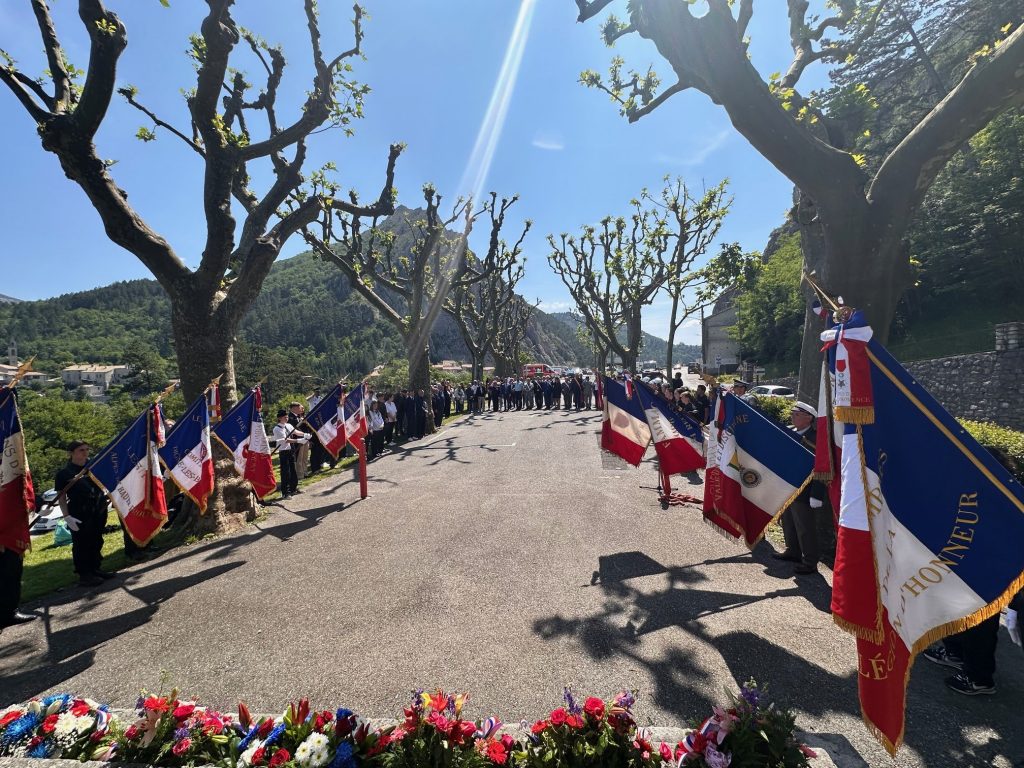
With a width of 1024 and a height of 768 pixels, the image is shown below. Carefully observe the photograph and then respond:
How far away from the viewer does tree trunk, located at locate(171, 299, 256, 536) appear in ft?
25.3

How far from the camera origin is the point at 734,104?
21.0 feet

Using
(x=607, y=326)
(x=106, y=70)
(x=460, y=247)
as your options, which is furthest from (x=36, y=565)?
(x=607, y=326)

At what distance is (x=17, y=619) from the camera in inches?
202

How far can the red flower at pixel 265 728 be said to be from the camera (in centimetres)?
292

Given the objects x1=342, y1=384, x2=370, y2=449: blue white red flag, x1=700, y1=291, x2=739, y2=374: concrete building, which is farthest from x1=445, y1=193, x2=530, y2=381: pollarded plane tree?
x1=700, y1=291, x2=739, y2=374: concrete building

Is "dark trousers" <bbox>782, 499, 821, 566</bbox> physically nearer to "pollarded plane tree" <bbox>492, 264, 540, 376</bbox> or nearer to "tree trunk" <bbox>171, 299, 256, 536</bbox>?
"tree trunk" <bbox>171, 299, 256, 536</bbox>

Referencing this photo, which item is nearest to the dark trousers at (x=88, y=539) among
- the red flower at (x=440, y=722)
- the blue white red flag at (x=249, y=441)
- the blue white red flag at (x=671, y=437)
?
the blue white red flag at (x=249, y=441)

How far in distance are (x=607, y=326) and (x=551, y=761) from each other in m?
28.4

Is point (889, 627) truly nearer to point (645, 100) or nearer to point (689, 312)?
point (645, 100)

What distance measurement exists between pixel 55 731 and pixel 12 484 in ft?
12.1

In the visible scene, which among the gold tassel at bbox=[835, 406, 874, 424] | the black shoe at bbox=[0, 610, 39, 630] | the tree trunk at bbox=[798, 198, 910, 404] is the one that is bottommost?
the black shoe at bbox=[0, 610, 39, 630]

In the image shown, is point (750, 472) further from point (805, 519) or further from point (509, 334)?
point (509, 334)

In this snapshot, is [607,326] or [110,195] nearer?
[110,195]

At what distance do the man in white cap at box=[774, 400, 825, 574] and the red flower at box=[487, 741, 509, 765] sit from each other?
4564 mm
